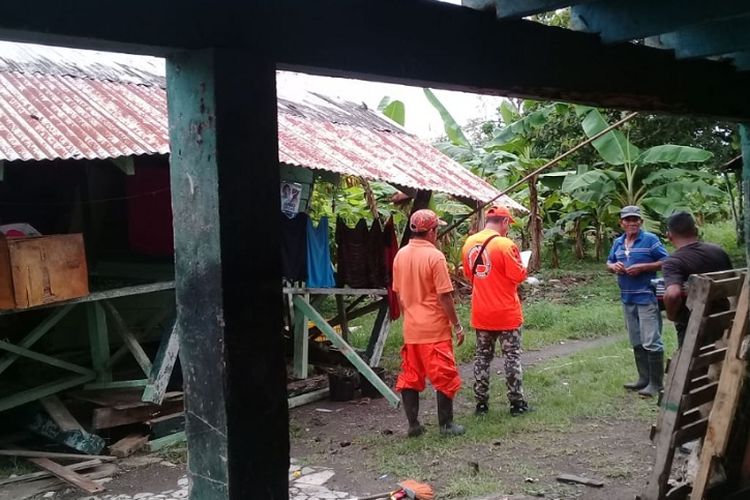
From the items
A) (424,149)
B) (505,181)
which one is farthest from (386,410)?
(505,181)

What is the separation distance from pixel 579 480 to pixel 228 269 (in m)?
3.56

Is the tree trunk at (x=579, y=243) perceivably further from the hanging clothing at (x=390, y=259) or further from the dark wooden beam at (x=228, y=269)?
the dark wooden beam at (x=228, y=269)

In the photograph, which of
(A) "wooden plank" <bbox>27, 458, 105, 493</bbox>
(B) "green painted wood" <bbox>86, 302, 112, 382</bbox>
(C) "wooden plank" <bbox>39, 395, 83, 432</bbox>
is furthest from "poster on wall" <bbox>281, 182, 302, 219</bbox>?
(A) "wooden plank" <bbox>27, 458, 105, 493</bbox>

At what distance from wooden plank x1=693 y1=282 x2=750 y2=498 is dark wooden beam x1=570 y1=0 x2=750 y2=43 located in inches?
62.9

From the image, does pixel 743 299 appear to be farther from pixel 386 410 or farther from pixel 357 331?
pixel 357 331

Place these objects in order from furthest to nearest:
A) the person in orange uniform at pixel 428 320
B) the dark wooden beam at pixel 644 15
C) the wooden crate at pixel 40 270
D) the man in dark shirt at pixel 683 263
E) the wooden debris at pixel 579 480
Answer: the person in orange uniform at pixel 428 320, the wooden crate at pixel 40 270, the man in dark shirt at pixel 683 263, the wooden debris at pixel 579 480, the dark wooden beam at pixel 644 15

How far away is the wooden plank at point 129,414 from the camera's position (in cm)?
597

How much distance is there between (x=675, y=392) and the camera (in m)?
3.84

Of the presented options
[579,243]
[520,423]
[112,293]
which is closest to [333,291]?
[112,293]

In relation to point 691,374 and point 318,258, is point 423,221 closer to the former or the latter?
point 318,258

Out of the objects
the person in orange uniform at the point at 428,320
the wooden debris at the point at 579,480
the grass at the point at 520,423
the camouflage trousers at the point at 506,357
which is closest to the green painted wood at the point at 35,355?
the grass at the point at 520,423

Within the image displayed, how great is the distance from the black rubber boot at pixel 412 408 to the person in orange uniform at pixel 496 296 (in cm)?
72

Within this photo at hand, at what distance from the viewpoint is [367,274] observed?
25.7ft

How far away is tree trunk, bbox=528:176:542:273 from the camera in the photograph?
14.1m
